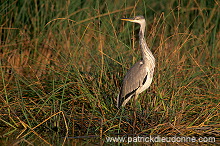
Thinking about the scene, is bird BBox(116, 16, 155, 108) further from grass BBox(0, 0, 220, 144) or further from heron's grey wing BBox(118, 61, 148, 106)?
grass BBox(0, 0, 220, 144)

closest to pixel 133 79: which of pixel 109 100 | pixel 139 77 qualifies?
pixel 139 77

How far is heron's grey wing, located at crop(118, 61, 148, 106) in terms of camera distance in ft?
17.7

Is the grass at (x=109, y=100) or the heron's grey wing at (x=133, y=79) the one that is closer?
the grass at (x=109, y=100)

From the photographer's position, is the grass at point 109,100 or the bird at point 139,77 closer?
the grass at point 109,100

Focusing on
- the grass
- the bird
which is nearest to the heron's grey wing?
the bird

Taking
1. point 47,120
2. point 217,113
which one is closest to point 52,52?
point 47,120

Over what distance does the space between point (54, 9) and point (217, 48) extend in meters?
3.13

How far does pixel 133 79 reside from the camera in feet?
17.8

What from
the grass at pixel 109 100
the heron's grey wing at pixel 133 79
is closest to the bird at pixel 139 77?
the heron's grey wing at pixel 133 79

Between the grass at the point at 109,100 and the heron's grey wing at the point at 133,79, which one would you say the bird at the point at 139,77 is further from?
the grass at the point at 109,100

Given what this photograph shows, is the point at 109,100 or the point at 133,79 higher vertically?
the point at 133,79

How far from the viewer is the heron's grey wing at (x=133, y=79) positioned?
5.41 metres

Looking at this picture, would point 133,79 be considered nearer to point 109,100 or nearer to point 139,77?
point 139,77

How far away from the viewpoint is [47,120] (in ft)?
18.0
